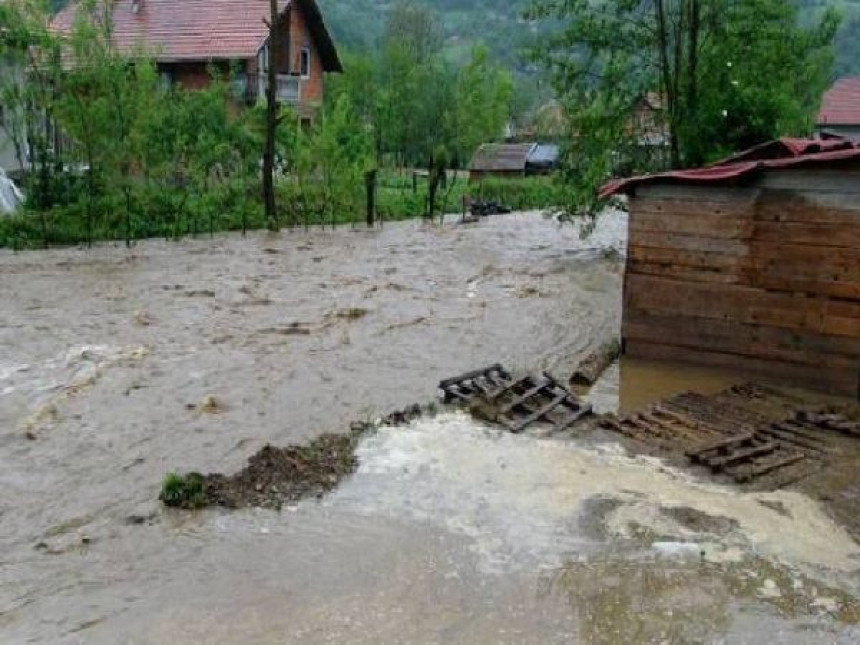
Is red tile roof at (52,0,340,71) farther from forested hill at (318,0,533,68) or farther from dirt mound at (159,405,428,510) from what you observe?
forested hill at (318,0,533,68)

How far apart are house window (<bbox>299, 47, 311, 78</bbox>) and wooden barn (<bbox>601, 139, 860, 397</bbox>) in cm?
2577

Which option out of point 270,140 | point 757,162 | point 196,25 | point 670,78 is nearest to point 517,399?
point 757,162

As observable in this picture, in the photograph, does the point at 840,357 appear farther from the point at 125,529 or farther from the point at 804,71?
the point at 804,71

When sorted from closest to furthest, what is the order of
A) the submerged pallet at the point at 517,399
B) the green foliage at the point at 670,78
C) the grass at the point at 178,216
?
1. the submerged pallet at the point at 517,399
2. the green foliage at the point at 670,78
3. the grass at the point at 178,216

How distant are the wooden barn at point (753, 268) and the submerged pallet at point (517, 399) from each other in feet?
5.75

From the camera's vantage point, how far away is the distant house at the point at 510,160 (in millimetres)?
43219

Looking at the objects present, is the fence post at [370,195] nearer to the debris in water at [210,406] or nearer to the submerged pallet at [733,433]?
the debris in water at [210,406]

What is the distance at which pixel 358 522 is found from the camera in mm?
5961

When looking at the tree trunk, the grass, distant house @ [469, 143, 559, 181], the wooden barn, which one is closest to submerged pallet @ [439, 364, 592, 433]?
the wooden barn

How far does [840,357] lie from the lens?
337 inches

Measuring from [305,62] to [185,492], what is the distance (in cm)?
3011

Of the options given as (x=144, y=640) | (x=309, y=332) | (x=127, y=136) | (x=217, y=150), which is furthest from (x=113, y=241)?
(x=144, y=640)

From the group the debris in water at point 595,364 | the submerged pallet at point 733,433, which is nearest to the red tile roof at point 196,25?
the debris in water at point 595,364

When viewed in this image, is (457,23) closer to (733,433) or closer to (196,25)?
(196,25)
